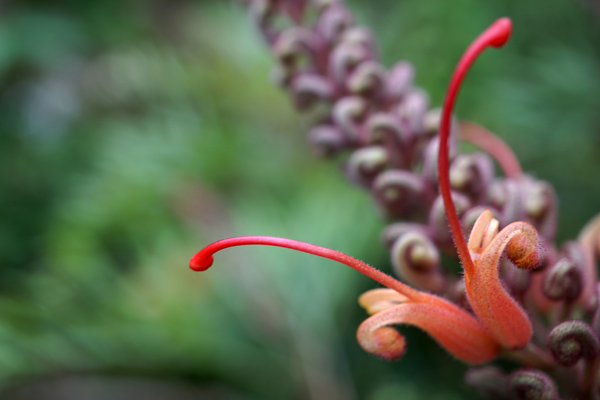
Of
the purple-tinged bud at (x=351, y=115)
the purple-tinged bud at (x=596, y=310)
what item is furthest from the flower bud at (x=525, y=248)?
the purple-tinged bud at (x=351, y=115)

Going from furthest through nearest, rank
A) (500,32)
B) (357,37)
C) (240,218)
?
(240,218), (357,37), (500,32)

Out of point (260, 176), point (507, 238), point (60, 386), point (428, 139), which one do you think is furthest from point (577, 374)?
point (60, 386)

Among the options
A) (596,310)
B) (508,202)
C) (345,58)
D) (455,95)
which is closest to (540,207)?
(508,202)

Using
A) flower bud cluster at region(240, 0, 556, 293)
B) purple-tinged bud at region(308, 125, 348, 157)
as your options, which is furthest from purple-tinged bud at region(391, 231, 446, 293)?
purple-tinged bud at region(308, 125, 348, 157)

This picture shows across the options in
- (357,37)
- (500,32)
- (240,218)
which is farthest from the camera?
(240,218)

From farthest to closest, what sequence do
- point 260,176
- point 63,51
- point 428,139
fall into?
point 63,51 → point 260,176 → point 428,139

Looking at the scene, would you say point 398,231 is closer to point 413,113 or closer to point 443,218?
point 443,218

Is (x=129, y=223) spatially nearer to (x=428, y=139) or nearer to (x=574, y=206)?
(x=428, y=139)
